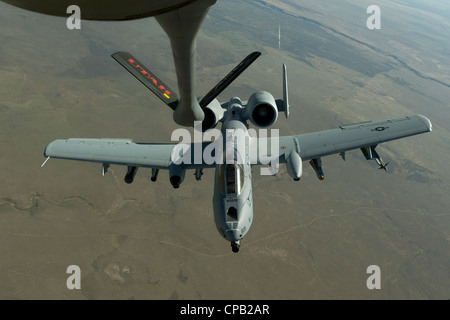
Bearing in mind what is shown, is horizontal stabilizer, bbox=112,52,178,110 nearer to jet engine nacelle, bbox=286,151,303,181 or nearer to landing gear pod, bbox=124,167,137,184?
jet engine nacelle, bbox=286,151,303,181

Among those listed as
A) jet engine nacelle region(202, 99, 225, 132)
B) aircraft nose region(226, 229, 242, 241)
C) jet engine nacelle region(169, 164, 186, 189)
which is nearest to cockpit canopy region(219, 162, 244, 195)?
aircraft nose region(226, 229, 242, 241)

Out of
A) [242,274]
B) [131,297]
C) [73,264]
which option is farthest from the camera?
[242,274]

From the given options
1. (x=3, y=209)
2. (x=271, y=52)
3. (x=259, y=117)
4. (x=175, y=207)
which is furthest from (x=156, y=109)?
(x=271, y=52)

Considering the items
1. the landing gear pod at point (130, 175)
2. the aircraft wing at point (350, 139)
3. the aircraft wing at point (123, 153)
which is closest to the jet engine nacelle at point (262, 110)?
the aircraft wing at point (350, 139)

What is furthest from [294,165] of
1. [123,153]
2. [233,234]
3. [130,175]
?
[123,153]

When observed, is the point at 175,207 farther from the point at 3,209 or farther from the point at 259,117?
the point at 259,117

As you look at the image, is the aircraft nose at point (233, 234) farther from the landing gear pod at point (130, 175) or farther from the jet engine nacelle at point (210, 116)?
the landing gear pod at point (130, 175)
